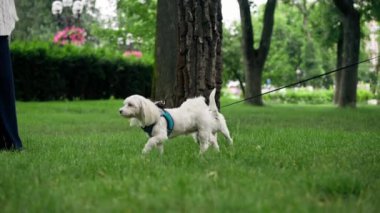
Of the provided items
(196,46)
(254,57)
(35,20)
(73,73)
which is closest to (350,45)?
(254,57)

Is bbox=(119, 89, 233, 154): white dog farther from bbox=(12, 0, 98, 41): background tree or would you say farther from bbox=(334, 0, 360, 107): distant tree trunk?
bbox=(12, 0, 98, 41): background tree

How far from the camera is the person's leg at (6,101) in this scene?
7.29 meters

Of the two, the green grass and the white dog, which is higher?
the white dog

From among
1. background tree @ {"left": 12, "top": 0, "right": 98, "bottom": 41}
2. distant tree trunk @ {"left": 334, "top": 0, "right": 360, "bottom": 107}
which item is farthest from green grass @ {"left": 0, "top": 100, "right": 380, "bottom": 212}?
background tree @ {"left": 12, "top": 0, "right": 98, "bottom": 41}

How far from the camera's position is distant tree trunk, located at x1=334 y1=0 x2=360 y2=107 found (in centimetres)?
2398

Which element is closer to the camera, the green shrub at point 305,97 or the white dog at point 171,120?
the white dog at point 171,120

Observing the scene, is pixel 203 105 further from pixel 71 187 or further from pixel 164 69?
pixel 164 69

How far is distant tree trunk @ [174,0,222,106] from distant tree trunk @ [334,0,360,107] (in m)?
15.7

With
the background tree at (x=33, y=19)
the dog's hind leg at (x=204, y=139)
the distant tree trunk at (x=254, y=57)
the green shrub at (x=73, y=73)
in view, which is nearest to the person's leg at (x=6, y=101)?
the dog's hind leg at (x=204, y=139)

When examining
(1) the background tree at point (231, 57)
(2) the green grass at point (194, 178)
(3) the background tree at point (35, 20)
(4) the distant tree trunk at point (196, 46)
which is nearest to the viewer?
(2) the green grass at point (194, 178)

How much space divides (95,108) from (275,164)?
14.9m

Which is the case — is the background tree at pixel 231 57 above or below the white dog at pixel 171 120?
above

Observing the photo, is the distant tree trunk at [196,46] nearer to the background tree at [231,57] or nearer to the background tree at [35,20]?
the background tree at [35,20]

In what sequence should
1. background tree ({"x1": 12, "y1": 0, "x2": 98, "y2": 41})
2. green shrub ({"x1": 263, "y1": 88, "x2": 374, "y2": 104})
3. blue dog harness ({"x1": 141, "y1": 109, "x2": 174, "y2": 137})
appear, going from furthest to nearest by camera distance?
green shrub ({"x1": 263, "y1": 88, "x2": 374, "y2": 104}) < background tree ({"x1": 12, "y1": 0, "x2": 98, "y2": 41}) < blue dog harness ({"x1": 141, "y1": 109, "x2": 174, "y2": 137})
